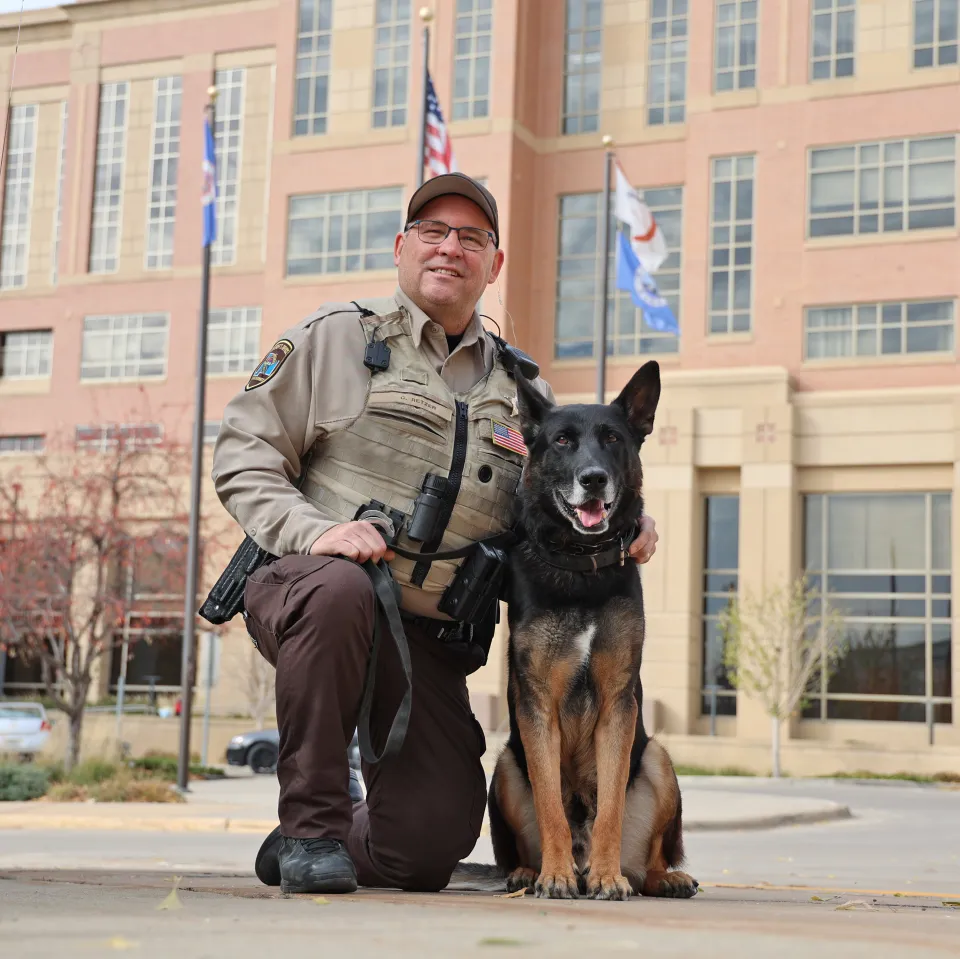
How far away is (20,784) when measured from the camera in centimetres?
1559

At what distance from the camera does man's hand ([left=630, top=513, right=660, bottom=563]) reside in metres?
4.26

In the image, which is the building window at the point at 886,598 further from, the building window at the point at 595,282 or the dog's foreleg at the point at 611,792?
the dog's foreleg at the point at 611,792

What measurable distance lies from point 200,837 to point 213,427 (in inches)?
1092

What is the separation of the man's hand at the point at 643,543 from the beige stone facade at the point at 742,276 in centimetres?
2535

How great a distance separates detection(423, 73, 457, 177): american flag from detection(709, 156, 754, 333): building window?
17172 millimetres

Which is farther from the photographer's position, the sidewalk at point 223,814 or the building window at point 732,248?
the building window at point 732,248

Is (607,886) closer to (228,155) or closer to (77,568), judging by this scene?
(77,568)

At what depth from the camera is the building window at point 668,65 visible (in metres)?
34.3

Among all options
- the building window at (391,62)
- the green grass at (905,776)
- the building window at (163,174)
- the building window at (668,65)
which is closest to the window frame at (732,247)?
the building window at (668,65)

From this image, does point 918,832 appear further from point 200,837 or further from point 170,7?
→ point 170,7

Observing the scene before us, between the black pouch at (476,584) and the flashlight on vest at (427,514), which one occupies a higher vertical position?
the flashlight on vest at (427,514)

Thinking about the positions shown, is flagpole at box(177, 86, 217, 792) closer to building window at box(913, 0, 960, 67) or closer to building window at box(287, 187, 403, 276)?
building window at box(287, 187, 403, 276)

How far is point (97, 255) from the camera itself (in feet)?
135

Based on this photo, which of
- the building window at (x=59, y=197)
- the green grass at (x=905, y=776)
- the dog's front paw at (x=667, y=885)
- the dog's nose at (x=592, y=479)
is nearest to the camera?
the dog's nose at (x=592, y=479)
